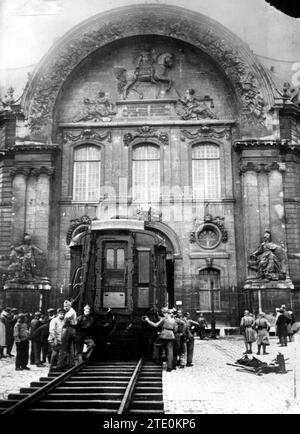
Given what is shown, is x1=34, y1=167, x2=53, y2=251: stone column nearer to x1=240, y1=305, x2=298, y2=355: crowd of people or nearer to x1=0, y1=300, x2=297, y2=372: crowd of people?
x1=0, y1=300, x2=297, y2=372: crowd of people

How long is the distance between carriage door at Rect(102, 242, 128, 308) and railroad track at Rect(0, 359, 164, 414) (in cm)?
253

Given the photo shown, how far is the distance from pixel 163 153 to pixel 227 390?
1848 centimetres

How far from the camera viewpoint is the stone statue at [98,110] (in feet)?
88.8

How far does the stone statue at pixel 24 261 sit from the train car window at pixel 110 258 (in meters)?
10.5

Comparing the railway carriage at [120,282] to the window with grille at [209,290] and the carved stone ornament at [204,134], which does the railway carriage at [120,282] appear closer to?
the window with grille at [209,290]

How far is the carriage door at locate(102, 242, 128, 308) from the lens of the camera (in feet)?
46.2

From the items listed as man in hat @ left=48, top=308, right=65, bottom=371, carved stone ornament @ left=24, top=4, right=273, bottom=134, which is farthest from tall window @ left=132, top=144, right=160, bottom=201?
man in hat @ left=48, top=308, right=65, bottom=371

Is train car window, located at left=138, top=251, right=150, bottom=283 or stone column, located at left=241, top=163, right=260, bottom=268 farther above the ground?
stone column, located at left=241, top=163, right=260, bottom=268

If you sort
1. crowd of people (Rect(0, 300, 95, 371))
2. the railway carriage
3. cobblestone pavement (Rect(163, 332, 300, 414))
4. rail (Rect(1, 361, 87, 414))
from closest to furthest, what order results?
rail (Rect(1, 361, 87, 414))
cobblestone pavement (Rect(163, 332, 300, 414))
crowd of people (Rect(0, 300, 95, 371))
the railway carriage

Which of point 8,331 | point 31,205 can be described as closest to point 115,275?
point 8,331

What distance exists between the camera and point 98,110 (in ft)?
89.0
